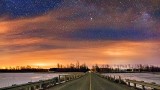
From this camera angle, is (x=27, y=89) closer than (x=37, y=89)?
Yes

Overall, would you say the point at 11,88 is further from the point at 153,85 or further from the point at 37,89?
the point at 153,85

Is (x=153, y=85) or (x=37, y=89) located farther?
(x=37, y=89)

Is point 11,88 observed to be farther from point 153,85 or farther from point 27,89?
point 153,85

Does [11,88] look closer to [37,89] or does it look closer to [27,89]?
[27,89]

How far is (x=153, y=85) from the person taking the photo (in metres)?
25.1

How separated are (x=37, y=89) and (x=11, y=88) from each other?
883 cm

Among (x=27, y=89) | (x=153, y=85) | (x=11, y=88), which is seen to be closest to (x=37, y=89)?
(x=27, y=89)

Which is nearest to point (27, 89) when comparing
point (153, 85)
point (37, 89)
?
point (37, 89)

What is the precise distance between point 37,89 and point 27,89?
3.89 meters

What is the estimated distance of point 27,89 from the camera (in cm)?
2505

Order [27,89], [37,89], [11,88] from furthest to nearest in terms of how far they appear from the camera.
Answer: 1. [37,89]
2. [27,89]
3. [11,88]

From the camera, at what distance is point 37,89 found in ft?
94.8

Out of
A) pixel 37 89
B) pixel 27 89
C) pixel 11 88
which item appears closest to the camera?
pixel 11 88

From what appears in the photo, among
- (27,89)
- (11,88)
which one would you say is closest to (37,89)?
(27,89)
